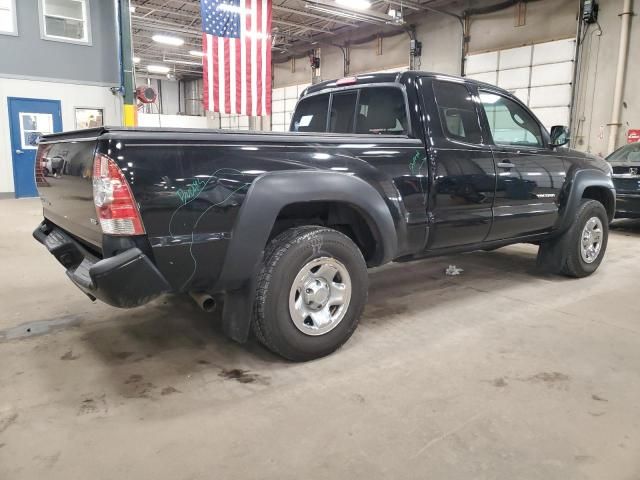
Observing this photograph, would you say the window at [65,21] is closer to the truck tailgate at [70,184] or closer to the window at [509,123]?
the truck tailgate at [70,184]

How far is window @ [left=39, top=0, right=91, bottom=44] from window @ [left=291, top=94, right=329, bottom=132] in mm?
9942

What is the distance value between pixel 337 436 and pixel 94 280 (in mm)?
1283

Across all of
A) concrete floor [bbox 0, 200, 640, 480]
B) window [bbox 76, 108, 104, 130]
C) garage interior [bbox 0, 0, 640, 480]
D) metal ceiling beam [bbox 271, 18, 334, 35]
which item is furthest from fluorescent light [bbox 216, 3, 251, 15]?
concrete floor [bbox 0, 200, 640, 480]

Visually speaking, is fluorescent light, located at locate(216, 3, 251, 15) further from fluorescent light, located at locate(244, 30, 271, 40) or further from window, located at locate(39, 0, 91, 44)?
window, located at locate(39, 0, 91, 44)

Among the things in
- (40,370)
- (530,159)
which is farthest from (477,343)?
(40,370)

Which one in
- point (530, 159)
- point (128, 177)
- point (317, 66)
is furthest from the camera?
point (317, 66)

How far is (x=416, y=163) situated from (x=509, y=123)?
1470mm

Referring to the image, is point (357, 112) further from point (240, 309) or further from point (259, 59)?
point (259, 59)

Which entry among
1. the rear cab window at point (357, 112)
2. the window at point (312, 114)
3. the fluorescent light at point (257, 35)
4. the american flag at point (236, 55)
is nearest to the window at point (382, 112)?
the rear cab window at point (357, 112)

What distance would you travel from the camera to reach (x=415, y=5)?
1346 centimetres

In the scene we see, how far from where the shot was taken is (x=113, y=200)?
208 centimetres

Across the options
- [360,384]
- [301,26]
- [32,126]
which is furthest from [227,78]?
[360,384]

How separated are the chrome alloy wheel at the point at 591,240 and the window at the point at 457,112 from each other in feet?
6.05

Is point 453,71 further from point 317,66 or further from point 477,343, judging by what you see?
point 477,343
